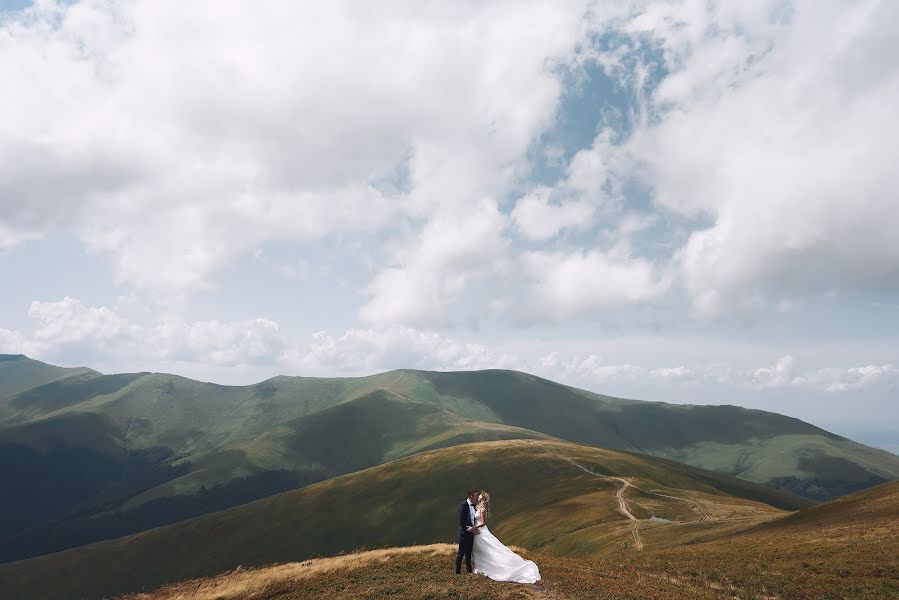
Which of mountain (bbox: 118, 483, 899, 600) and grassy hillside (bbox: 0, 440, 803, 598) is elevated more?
mountain (bbox: 118, 483, 899, 600)

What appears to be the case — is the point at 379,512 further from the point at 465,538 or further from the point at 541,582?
the point at 541,582

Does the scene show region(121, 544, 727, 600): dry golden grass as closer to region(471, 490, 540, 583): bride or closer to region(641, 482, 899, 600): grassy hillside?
region(471, 490, 540, 583): bride

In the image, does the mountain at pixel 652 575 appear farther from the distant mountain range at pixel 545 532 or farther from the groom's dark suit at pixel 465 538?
the groom's dark suit at pixel 465 538

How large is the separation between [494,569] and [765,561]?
74.9ft

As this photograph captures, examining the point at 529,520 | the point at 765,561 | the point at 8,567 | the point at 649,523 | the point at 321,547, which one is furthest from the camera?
the point at 8,567

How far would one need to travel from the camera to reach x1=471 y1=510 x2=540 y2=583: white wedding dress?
27.2m

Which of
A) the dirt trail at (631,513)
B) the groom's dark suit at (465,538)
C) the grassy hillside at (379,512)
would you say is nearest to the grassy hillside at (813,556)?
the dirt trail at (631,513)

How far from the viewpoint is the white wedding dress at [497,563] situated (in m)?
27.2

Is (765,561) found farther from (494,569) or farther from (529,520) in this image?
(529,520)

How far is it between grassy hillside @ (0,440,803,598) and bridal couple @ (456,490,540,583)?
7629 cm

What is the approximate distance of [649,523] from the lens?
71.2m

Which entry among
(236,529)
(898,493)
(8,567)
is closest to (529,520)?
(898,493)

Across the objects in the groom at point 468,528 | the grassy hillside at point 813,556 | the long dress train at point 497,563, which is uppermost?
the groom at point 468,528

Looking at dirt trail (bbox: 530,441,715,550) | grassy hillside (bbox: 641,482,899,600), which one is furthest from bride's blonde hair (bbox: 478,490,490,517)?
dirt trail (bbox: 530,441,715,550)
